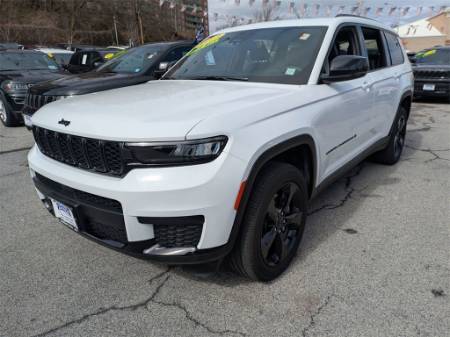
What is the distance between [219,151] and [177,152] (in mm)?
223

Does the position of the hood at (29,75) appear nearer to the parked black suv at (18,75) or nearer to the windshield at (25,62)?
the parked black suv at (18,75)

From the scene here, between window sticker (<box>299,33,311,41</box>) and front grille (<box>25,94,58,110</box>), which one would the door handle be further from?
front grille (<box>25,94,58,110</box>)

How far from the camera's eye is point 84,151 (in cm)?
218

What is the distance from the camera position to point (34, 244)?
10.3 ft

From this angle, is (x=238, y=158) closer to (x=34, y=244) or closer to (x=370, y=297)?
(x=370, y=297)

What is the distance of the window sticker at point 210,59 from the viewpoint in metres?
3.56

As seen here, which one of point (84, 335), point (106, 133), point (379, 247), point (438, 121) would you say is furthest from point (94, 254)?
point (438, 121)

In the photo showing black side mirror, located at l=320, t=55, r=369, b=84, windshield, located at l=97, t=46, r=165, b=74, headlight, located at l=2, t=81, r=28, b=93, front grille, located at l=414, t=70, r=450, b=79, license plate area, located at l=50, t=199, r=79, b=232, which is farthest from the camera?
front grille, located at l=414, t=70, r=450, b=79

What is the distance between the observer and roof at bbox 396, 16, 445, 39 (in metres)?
46.7

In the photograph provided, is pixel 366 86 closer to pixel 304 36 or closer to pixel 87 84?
pixel 304 36

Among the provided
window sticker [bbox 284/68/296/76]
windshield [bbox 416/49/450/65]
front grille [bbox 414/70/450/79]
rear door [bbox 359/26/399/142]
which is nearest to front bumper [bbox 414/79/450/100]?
front grille [bbox 414/70/450/79]

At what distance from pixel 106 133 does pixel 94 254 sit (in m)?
1.33

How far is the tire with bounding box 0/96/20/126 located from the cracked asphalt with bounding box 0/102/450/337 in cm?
494

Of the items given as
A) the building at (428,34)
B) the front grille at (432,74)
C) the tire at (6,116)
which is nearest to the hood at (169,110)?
the tire at (6,116)
